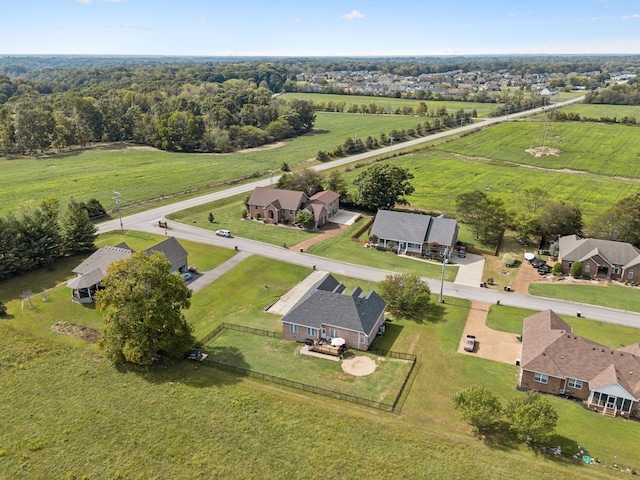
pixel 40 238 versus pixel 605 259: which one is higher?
pixel 40 238

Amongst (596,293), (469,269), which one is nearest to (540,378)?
(596,293)

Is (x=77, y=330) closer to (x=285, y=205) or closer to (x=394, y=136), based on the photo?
(x=285, y=205)

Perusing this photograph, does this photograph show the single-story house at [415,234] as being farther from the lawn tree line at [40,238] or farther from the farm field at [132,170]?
the farm field at [132,170]

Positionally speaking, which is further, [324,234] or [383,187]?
[383,187]

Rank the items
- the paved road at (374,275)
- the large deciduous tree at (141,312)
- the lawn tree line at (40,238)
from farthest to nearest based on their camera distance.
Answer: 1. the lawn tree line at (40,238)
2. the paved road at (374,275)
3. the large deciduous tree at (141,312)

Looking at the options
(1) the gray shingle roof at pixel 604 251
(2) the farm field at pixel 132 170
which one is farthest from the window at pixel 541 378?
(2) the farm field at pixel 132 170

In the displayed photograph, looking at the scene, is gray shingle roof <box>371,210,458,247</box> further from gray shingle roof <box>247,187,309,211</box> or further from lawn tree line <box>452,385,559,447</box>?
lawn tree line <box>452,385,559,447</box>

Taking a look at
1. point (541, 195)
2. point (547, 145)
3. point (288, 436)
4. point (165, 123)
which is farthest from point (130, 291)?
point (547, 145)

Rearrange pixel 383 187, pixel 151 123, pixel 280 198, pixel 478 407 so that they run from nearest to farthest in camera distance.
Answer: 1. pixel 478 407
2. pixel 280 198
3. pixel 383 187
4. pixel 151 123
